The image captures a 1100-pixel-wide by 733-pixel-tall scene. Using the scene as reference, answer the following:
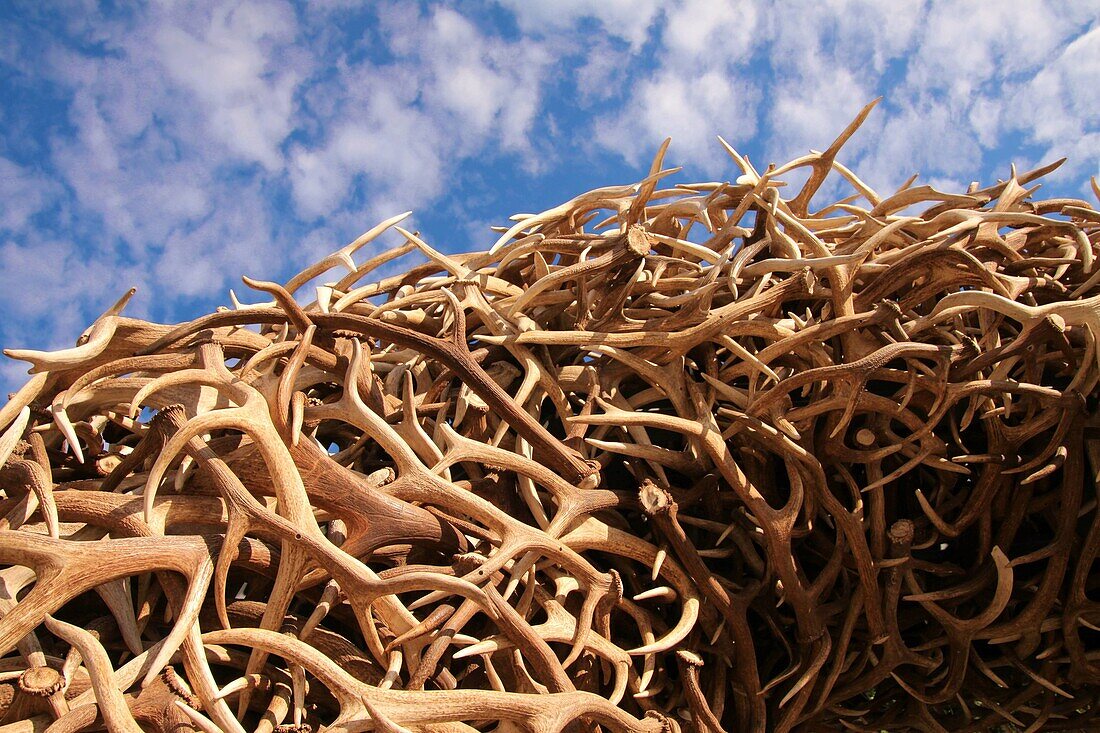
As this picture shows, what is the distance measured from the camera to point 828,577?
0.87m

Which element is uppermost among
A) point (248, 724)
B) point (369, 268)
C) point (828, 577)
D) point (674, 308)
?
point (369, 268)

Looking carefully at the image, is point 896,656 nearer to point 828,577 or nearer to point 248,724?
point 828,577

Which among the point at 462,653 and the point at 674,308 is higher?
the point at 674,308

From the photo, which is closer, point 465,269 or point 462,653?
point 462,653

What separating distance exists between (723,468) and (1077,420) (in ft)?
1.12

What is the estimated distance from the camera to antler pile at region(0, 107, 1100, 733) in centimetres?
69

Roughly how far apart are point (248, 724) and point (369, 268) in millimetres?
546

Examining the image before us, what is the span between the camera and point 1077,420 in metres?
0.86

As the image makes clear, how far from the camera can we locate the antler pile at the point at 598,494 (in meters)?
0.69

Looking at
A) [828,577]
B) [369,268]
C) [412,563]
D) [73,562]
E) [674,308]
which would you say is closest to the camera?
[73,562]

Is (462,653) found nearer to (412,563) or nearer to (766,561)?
(412,563)

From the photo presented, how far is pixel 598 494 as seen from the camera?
2.69 feet

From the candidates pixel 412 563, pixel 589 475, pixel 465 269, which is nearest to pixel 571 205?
pixel 465 269

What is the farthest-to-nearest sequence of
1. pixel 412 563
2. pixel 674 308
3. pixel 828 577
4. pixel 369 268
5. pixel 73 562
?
pixel 369 268, pixel 674 308, pixel 828 577, pixel 412 563, pixel 73 562
